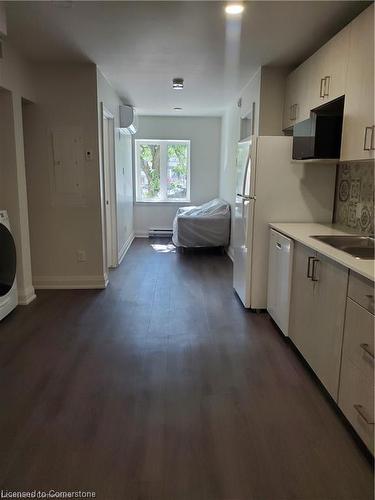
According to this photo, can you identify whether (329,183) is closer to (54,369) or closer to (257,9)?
(257,9)

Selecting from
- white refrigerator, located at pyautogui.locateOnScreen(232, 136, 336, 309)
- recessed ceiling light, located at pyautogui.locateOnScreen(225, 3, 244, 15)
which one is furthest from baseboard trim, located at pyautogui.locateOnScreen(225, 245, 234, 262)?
recessed ceiling light, located at pyautogui.locateOnScreen(225, 3, 244, 15)

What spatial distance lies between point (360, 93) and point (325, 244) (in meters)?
0.93

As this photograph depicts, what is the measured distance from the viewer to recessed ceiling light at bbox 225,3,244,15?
2.49 metres

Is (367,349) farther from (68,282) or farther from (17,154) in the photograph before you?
(68,282)

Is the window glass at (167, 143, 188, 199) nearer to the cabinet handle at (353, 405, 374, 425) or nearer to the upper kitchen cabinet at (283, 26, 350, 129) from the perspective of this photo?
the upper kitchen cabinet at (283, 26, 350, 129)

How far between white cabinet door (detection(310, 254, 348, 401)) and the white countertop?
5 cm

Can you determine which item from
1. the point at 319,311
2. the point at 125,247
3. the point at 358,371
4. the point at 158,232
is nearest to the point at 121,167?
the point at 125,247

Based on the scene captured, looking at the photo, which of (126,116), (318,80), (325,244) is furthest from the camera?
(126,116)

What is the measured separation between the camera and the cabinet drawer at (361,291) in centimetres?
174

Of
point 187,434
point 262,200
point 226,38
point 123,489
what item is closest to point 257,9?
point 226,38

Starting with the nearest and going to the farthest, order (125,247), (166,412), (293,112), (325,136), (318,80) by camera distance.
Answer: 1. (166,412)
2. (325,136)
3. (318,80)
4. (293,112)
5. (125,247)

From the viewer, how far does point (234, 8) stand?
2533mm

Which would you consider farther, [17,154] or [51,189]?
[51,189]

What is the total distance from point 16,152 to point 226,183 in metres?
3.85
